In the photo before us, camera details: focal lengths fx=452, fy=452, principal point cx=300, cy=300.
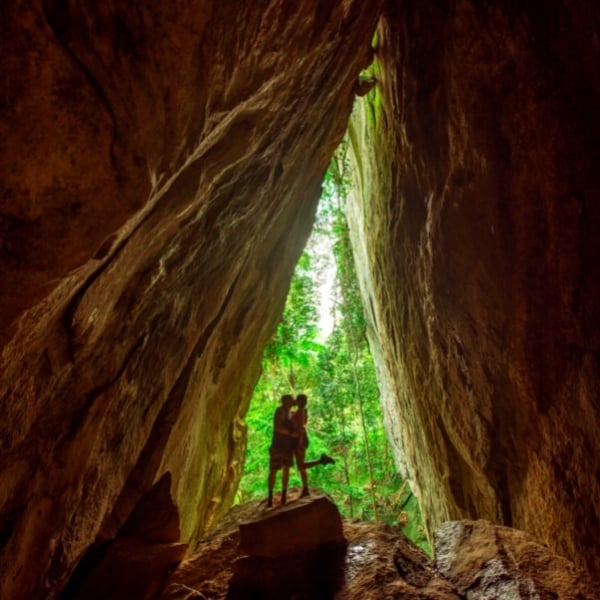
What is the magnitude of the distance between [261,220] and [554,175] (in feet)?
14.3

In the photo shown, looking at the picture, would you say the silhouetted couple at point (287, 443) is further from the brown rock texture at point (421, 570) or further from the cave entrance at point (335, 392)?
the cave entrance at point (335, 392)

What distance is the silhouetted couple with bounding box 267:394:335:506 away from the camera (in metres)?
7.18

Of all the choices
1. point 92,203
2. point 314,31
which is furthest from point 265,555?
point 314,31

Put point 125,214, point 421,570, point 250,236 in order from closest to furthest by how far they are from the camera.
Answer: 1. point 125,214
2. point 421,570
3. point 250,236

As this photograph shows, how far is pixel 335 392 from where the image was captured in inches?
629

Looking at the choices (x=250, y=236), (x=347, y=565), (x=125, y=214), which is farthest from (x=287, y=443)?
(x=125, y=214)

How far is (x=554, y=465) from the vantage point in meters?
5.22

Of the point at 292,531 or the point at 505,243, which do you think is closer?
the point at 505,243

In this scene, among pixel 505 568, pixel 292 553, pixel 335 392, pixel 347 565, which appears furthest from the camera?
pixel 335 392

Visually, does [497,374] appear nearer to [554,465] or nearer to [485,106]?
[554,465]

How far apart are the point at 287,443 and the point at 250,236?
3.42 meters

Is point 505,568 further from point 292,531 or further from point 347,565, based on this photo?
point 292,531

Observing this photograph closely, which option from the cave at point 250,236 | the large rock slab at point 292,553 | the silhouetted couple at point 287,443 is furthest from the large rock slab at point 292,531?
the cave at point 250,236

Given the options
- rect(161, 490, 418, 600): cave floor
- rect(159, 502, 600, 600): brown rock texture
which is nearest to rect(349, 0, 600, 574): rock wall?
rect(159, 502, 600, 600): brown rock texture
